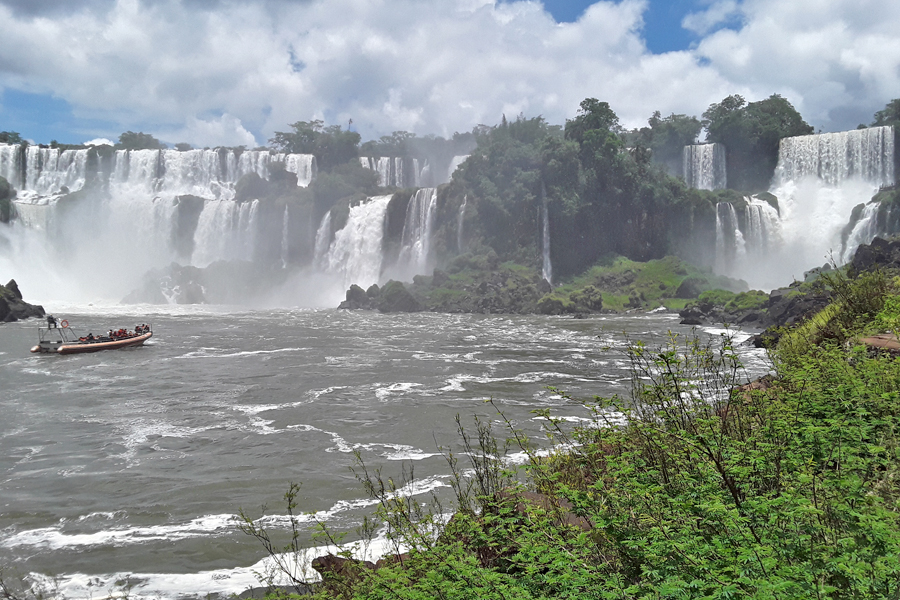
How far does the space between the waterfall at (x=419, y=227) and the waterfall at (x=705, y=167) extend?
3207 centimetres

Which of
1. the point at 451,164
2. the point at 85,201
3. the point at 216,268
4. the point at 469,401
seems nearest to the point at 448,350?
the point at 469,401

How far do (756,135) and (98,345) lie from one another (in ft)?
227

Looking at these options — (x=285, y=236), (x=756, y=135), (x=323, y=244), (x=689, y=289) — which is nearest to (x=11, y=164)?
(x=285, y=236)

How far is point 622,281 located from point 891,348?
51309 mm

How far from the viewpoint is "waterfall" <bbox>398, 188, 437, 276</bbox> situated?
6238 cm

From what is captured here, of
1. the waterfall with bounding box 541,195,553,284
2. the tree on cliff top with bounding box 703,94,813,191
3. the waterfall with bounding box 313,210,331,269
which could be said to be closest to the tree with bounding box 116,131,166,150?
the waterfall with bounding box 313,210,331,269

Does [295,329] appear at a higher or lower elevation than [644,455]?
lower

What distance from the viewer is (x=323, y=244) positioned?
213ft

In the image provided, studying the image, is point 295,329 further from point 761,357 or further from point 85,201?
point 85,201

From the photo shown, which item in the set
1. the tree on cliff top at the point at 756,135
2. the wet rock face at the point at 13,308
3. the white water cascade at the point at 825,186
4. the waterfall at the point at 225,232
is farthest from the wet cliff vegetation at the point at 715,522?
the tree on cliff top at the point at 756,135

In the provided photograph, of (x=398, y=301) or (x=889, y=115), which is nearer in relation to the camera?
(x=398, y=301)

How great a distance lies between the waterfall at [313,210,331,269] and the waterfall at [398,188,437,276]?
8.60 m

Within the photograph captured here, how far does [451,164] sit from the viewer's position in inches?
3376

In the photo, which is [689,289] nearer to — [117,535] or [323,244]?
[323,244]
